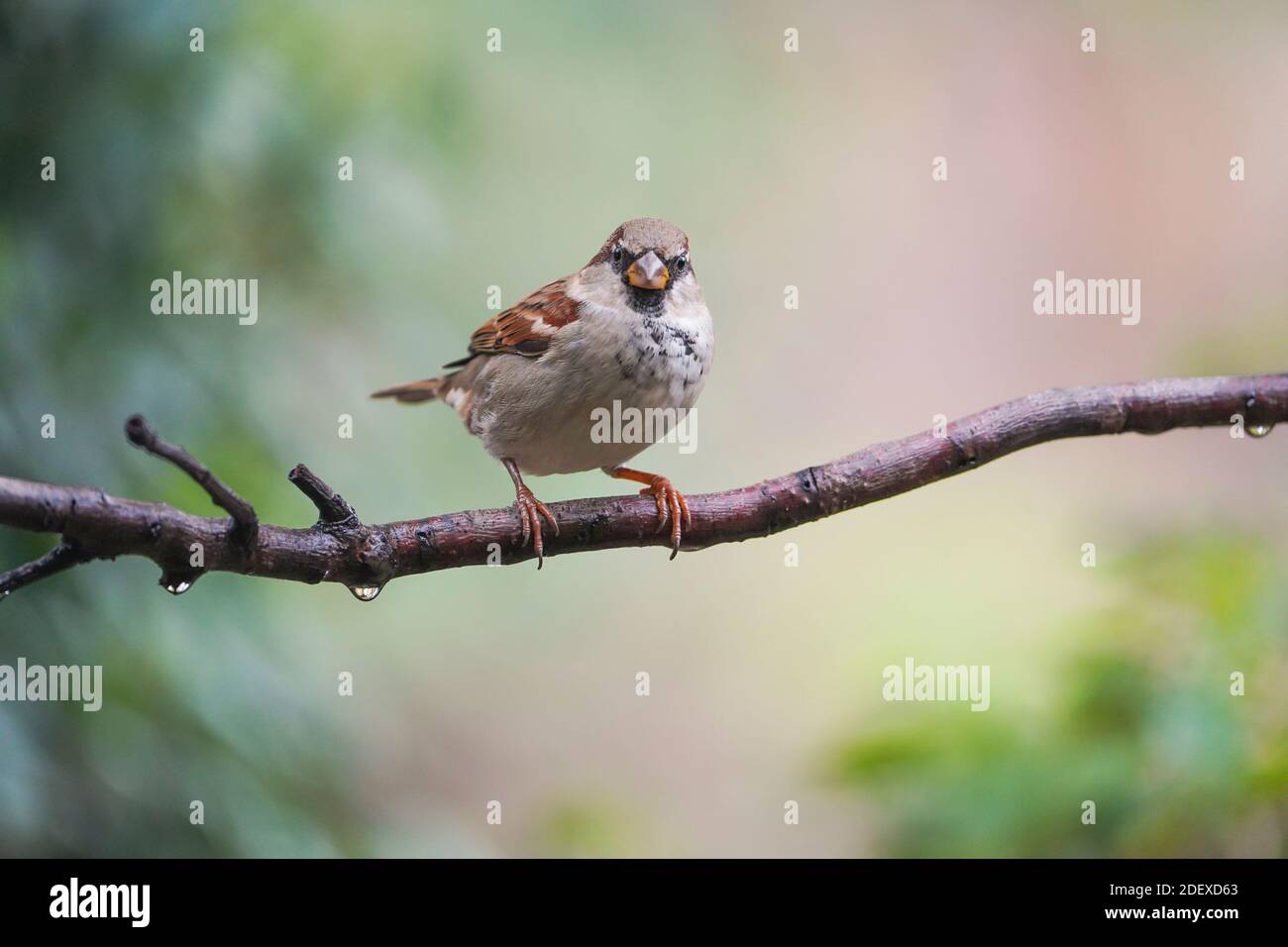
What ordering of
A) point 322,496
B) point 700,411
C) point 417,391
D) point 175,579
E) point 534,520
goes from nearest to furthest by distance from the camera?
1. point 175,579
2. point 322,496
3. point 534,520
4. point 417,391
5. point 700,411

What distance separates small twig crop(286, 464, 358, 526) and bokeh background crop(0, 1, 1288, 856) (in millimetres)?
1207

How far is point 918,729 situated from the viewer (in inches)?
119

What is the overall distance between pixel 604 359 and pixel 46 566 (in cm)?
147

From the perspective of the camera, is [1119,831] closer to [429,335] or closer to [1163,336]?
[429,335]

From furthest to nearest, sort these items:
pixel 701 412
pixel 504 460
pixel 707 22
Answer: pixel 707 22 → pixel 701 412 → pixel 504 460

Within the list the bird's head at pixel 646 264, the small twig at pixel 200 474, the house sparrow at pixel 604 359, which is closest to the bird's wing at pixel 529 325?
the house sparrow at pixel 604 359

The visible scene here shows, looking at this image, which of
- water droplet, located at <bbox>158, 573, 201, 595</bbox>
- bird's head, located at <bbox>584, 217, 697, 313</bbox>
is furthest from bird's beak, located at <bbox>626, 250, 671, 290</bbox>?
water droplet, located at <bbox>158, 573, 201, 595</bbox>

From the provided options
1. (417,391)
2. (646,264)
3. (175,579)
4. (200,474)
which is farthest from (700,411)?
(200,474)

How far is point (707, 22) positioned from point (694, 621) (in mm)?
3212

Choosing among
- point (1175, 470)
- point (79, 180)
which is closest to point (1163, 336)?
point (1175, 470)

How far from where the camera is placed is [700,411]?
5.36 meters

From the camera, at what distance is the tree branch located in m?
1.75

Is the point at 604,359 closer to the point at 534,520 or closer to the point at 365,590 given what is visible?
the point at 534,520

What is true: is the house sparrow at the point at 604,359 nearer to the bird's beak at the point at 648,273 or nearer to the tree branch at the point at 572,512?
the bird's beak at the point at 648,273
